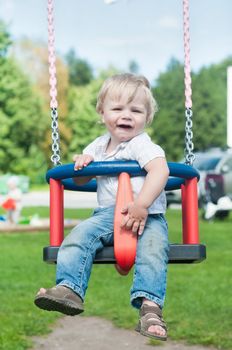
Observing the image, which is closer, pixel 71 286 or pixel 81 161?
pixel 71 286

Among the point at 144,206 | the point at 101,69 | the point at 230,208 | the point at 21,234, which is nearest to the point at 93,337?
the point at 144,206

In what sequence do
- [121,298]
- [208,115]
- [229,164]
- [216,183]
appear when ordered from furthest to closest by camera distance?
1. [208,115]
2. [229,164]
3. [216,183]
4. [121,298]

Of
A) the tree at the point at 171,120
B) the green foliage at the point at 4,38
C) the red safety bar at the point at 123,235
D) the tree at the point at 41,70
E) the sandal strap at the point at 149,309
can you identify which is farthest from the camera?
the tree at the point at 171,120

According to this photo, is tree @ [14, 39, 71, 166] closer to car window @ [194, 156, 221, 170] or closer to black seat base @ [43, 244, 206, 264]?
car window @ [194, 156, 221, 170]

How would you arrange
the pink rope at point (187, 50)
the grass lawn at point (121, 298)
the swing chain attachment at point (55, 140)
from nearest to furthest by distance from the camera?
the swing chain attachment at point (55, 140)
the pink rope at point (187, 50)
the grass lawn at point (121, 298)

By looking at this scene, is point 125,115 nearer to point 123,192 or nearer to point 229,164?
point 123,192

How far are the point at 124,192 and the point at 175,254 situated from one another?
0.40 m

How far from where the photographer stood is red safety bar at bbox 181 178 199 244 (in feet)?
13.1

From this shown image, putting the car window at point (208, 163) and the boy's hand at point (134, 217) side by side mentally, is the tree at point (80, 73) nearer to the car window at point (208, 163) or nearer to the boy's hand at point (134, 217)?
the car window at point (208, 163)

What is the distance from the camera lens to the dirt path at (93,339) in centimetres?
649

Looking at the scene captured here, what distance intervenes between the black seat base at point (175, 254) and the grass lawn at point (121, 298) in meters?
2.67

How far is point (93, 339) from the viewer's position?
6773 mm

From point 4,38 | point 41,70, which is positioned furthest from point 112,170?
point 41,70

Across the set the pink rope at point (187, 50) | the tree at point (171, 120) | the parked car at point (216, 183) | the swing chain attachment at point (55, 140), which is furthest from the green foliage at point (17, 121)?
the swing chain attachment at point (55, 140)
